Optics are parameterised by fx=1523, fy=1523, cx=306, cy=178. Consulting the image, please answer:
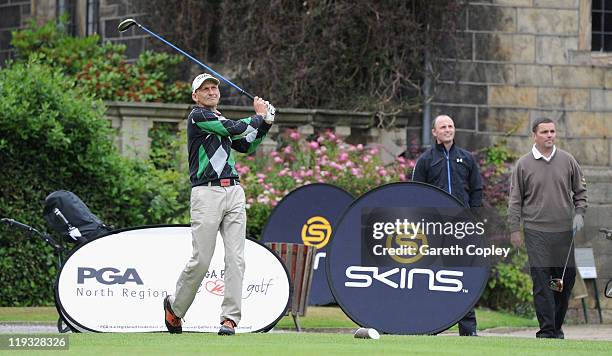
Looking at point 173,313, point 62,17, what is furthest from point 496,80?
point 173,313

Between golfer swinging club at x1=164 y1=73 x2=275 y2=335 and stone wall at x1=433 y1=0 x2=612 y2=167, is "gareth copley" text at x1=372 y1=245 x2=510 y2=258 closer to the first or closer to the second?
golfer swinging club at x1=164 y1=73 x2=275 y2=335

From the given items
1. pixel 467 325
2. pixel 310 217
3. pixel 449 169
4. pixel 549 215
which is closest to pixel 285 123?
pixel 310 217

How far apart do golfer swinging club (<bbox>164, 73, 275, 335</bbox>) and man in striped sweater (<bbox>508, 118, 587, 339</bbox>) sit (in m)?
2.84

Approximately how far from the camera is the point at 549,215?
12.7 metres

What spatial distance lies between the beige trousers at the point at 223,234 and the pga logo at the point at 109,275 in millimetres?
1626

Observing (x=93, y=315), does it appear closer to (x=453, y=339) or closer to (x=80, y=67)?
(x=453, y=339)

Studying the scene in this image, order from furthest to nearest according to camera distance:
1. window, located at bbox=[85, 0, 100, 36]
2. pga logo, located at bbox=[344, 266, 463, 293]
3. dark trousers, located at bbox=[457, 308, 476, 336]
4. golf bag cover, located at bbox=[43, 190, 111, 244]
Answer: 1. window, located at bbox=[85, 0, 100, 36]
2. golf bag cover, located at bbox=[43, 190, 111, 244]
3. dark trousers, located at bbox=[457, 308, 476, 336]
4. pga logo, located at bbox=[344, 266, 463, 293]

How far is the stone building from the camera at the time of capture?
19.8m

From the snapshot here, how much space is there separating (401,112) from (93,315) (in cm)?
819

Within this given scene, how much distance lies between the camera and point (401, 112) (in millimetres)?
19547

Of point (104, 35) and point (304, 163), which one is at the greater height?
point (104, 35)

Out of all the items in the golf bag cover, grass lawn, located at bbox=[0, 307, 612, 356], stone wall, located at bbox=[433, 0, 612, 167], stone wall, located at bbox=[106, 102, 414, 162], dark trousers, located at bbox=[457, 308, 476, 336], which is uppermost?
stone wall, located at bbox=[433, 0, 612, 167]

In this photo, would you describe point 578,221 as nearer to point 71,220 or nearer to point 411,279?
point 411,279

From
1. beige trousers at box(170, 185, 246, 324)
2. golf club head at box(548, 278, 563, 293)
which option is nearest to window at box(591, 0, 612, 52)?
golf club head at box(548, 278, 563, 293)
